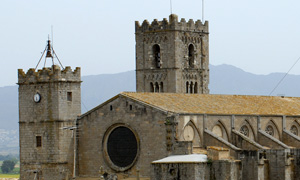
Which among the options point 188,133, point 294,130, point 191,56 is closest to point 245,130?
point 294,130

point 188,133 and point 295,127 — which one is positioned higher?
point 295,127

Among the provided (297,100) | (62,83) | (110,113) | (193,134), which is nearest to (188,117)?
(193,134)

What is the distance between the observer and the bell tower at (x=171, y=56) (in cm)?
8956

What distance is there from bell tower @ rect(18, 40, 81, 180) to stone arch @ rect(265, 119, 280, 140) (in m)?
16.2

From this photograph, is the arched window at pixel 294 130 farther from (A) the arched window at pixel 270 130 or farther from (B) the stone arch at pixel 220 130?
(B) the stone arch at pixel 220 130

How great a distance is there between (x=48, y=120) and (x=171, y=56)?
25629 millimetres

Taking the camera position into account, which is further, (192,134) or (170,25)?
(170,25)

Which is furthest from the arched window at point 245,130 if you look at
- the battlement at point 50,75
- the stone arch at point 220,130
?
the battlement at point 50,75

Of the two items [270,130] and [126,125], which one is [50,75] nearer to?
[126,125]

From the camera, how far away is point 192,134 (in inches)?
2539

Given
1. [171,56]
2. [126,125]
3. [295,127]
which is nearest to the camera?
[126,125]

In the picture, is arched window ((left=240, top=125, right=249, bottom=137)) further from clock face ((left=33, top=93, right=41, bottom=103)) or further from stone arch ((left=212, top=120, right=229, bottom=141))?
clock face ((left=33, top=93, right=41, bottom=103))

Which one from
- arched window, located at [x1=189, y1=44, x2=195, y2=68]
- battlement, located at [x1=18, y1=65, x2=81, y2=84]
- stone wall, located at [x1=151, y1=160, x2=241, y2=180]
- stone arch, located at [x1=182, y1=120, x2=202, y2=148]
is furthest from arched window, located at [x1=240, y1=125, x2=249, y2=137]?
arched window, located at [x1=189, y1=44, x2=195, y2=68]

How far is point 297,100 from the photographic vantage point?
82312mm
